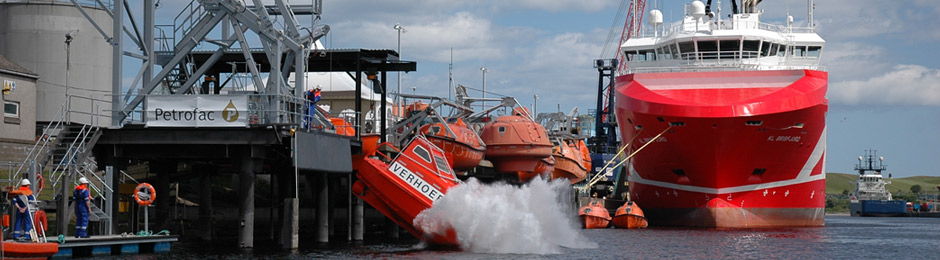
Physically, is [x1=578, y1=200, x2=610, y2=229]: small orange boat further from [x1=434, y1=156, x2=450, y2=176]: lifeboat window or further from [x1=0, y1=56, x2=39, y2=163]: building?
[x1=0, y1=56, x2=39, y2=163]: building

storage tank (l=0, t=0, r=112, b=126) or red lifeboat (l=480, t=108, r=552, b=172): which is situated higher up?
storage tank (l=0, t=0, r=112, b=126)

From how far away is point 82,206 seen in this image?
31234 mm

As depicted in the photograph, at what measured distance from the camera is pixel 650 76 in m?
58.1

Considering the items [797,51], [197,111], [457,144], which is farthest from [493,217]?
[797,51]

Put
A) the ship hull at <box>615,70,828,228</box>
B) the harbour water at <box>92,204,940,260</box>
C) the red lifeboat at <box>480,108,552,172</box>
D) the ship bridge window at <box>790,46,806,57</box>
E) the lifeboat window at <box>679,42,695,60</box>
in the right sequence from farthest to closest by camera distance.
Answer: the ship bridge window at <box>790,46,806,57</box> < the red lifeboat at <box>480,108,552,172</box> < the lifeboat window at <box>679,42,695,60</box> < the ship hull at <box>615,70,828,228</box> < the harbour water at <box>92,204,940,260</box>

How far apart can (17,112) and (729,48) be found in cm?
3355

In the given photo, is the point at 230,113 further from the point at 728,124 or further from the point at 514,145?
the point at 514,145

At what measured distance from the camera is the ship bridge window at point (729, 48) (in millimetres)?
59219

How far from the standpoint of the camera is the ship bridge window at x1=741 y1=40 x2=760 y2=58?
59.2 metres

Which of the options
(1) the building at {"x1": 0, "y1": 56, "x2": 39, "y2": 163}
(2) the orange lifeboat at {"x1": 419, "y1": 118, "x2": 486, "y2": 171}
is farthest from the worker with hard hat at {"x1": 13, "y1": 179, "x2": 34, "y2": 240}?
(2) the orange lifeboat at {"x1": 419, "y1": 118, "x2": 486, "y2": 171}

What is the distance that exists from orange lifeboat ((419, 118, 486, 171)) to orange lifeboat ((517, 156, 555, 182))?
3641 millimetres

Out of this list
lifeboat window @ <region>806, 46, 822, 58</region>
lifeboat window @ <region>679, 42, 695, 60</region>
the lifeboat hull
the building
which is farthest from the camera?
the lifeboat hull

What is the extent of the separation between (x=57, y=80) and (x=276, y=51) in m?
28.2

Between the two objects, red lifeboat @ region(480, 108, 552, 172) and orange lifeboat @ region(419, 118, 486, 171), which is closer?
orange lifeboat @ region(419, 118, 486, 171)
